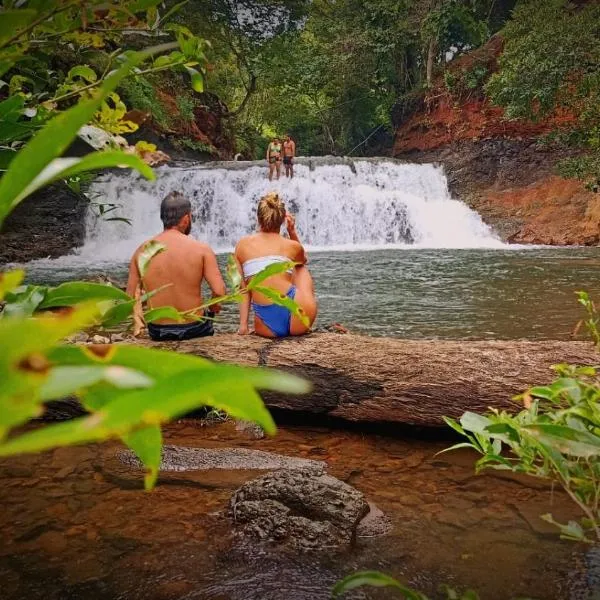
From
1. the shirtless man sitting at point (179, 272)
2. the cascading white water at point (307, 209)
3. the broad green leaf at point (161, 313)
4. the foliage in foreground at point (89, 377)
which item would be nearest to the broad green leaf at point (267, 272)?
the broad green leaf at point (161, 313)

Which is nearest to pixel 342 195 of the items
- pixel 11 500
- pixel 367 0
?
pixel 367 0

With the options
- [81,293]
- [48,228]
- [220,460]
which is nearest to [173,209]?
[220,460]

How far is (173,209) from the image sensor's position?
158 inches

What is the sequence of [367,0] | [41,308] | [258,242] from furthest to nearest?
[367,0] < [258,242] < [41,308]

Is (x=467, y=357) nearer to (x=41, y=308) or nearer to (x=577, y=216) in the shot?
(x=41, y=308)

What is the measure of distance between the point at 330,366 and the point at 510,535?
1457 mm

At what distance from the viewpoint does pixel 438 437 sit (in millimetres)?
3154

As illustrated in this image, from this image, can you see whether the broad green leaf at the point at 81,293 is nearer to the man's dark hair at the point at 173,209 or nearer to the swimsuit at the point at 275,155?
the man's dark hair at the point at 173,209

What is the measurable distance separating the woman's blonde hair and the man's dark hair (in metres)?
0.55

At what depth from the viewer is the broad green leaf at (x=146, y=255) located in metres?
1.00

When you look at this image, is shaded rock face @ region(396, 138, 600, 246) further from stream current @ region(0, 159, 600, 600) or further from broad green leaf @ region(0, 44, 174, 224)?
broad green leaf @ region(0, 44, 174, 224)

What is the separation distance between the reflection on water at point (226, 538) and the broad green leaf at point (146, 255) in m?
1.26

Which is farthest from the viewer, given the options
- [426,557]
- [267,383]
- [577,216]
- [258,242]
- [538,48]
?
[577,216]

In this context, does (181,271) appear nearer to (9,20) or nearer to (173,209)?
(173,209)
